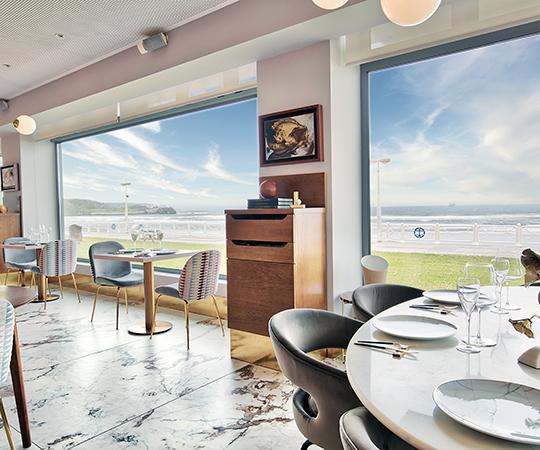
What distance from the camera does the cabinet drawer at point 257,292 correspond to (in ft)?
9.95

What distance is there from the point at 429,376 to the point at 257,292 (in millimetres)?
2211

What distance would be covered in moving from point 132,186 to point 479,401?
20.2 ft

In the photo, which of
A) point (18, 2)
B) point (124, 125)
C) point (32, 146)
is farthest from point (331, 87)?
point (32, 146)

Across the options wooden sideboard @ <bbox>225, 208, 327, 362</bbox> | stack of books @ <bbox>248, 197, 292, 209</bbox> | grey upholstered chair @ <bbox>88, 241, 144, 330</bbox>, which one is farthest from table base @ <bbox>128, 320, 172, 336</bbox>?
stack of books @ <bbox>248, 197, 292, 209</bbox>

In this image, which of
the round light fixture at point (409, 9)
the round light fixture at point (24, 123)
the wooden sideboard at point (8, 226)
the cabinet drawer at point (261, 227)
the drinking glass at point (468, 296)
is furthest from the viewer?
the wooden sideboard at point (8, 226)

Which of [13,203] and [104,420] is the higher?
[13,203]

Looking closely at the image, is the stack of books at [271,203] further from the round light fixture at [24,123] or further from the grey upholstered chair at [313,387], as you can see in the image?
the round light fixture at [24,123]

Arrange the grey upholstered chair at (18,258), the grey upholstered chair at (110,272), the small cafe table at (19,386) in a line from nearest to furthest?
1. the small cafe table at (19,386)
2. the grey upholstered chair at (110,272)
3. the grey upholstered chair at (18,258)

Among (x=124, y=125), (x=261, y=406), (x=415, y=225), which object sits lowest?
(x=261, y=406)

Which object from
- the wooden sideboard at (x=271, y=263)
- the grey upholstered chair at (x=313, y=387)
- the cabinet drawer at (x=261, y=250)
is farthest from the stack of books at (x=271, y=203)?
the grey upholstered chair at (x=313, y=387)

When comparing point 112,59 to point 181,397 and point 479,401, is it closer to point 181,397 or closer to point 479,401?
point 181,397

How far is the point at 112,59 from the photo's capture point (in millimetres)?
4492

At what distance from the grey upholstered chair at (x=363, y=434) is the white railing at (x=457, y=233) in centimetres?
250

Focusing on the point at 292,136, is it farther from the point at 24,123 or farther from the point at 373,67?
the point at 24,123
